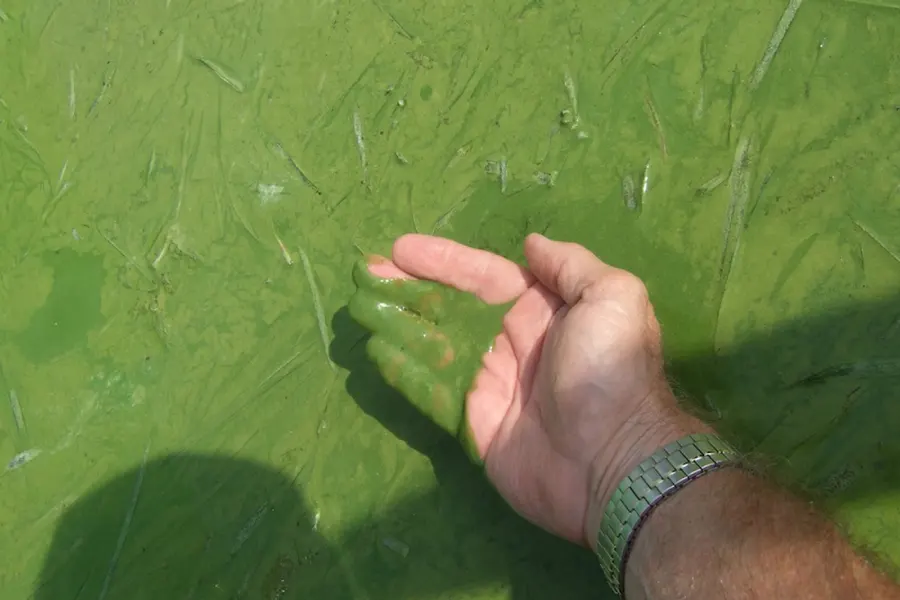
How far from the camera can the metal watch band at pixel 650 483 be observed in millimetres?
1165

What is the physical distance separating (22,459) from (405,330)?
101 cm

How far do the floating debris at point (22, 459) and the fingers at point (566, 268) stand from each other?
1.24 meters

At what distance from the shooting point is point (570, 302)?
4.45 ft

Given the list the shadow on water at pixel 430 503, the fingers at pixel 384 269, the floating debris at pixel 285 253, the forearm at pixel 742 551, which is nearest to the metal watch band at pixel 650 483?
the forearm at pixel 742 551

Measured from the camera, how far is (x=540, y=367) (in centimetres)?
138

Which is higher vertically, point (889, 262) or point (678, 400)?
point (889, 262)

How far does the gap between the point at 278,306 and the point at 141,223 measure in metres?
0.42

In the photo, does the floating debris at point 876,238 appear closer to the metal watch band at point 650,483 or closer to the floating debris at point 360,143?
the metal watch band at point 650,483

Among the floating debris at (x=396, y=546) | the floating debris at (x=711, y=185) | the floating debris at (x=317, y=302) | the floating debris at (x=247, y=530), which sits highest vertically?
the floating debris at (x=711, y=185)

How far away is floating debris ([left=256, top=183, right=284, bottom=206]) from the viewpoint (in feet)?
5.64

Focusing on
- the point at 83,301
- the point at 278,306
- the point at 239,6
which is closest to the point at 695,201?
the point at 278,306

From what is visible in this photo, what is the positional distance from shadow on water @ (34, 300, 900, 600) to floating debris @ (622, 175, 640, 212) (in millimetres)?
334

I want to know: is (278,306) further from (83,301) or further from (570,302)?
(570,302)

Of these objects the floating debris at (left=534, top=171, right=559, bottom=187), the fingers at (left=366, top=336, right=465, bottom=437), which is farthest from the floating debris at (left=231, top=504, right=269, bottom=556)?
the floating debris at (left=534, top=171, right=559, bottom=187)
